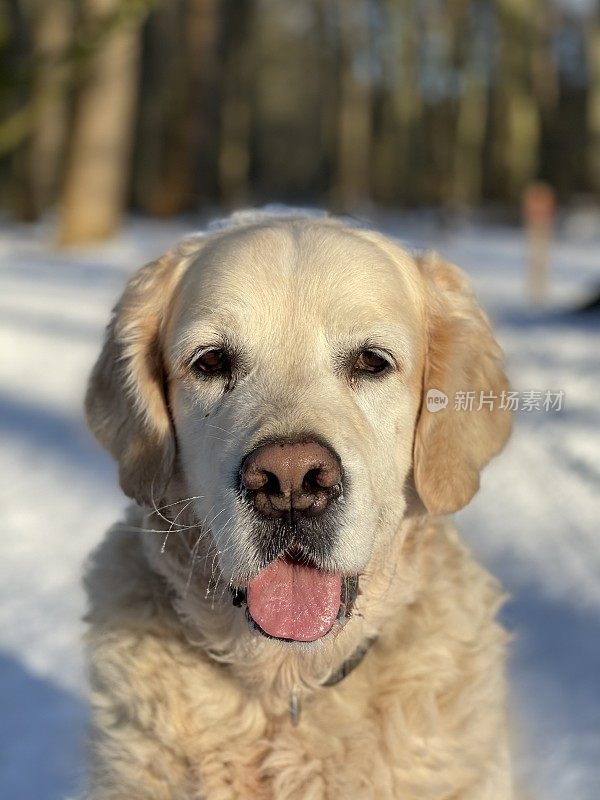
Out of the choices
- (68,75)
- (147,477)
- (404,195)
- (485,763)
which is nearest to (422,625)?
(485,763)

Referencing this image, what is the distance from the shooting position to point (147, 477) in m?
2.81

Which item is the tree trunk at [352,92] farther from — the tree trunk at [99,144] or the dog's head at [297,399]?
the dog's head at [297,399]

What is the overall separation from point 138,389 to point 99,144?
41.5 feet

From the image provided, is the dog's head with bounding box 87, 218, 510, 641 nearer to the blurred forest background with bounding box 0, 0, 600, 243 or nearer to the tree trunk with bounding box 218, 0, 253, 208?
the blurred forest background with bounding box 0, 0, 600, 243

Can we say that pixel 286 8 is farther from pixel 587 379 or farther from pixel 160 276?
pixel 160 276

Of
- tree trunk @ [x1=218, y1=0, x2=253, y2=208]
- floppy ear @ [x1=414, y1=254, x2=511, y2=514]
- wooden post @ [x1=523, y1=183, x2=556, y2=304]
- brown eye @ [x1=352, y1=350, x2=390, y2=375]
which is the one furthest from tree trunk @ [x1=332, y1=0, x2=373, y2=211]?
brown eye @ [x1=352, y1=350, x2=390, y2=375]

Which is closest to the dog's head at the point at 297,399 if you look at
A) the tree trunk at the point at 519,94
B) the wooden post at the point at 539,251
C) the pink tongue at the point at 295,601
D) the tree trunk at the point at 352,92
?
the pink tongue at the point at 295,601

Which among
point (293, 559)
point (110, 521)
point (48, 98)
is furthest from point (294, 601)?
point (48, 98)

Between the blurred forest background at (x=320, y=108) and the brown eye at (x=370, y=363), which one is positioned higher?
the brown eye at (x=370, y=363)

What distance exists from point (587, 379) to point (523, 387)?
50 centimetres

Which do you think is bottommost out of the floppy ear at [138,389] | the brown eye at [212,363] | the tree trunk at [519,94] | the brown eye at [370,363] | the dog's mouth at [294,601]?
the tree trunk at [519,94]

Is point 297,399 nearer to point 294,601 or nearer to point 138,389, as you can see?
point 294,601

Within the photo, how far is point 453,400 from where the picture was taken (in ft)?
9.41

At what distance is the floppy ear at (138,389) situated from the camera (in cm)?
281
